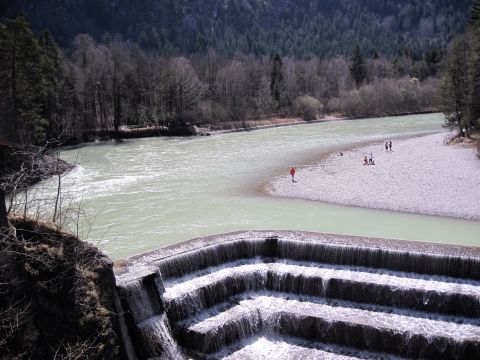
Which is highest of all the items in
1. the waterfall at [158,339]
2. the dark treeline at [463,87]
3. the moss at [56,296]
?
the dark treeline at [463,87]

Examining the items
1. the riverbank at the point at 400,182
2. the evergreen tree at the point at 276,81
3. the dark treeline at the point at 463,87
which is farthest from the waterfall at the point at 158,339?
the evergreen tree at the point at 276,81

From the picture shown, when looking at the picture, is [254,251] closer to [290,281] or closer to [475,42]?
[290,281]

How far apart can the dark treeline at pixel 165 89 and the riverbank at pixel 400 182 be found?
25792 mm

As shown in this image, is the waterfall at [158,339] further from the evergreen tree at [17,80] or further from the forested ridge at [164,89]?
the evergreen tree at [17,80]

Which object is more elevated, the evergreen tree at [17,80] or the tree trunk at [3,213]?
the evergreen tree at [17,80]

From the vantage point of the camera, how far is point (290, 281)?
63.5ft

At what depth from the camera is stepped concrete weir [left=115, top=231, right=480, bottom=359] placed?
16.2 meters

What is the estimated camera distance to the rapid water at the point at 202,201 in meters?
24.6

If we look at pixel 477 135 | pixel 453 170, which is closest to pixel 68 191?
pixel 453 170

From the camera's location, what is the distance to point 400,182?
3428 cm

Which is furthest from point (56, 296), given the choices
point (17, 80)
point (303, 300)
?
point (17, 80)

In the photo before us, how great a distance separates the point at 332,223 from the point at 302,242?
5892 millimetres

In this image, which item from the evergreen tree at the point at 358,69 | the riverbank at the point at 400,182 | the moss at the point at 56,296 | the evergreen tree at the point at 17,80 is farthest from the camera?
the evergreen tree at the point at 358,69

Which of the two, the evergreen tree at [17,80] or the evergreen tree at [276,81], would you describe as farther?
the evergreen tree at [276,81]
